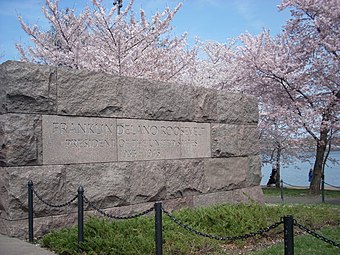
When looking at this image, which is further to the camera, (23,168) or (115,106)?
(115,106)

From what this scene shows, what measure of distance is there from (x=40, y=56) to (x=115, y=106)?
10213 millimetres

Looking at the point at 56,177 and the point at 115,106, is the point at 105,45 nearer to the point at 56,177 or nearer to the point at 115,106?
the point at 115,106

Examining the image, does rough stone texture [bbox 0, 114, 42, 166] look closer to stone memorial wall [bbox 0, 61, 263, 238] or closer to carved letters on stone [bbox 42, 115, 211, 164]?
stone memorial wall [bbox 0, 61, 263, 238]

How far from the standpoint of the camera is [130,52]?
15.5 m

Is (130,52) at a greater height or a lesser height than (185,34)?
lesser

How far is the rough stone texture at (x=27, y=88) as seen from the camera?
6.79m

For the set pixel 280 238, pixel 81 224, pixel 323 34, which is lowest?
pixel 280 238

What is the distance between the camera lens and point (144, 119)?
8.62 metres

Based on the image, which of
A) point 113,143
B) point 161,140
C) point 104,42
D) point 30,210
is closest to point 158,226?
point 30,210

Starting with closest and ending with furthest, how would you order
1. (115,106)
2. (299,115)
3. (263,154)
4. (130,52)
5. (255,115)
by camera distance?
(115,106), (255,115), (130,52), (299,115), (263,154)

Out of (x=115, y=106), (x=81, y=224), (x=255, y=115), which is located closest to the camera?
(x=81, y=224)

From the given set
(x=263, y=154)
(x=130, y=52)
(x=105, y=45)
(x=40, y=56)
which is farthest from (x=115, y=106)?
(x=263, y=154)

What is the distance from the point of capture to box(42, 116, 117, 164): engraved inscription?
23.8 ft

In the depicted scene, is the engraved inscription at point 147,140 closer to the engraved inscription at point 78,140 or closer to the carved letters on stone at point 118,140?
the carved letters on stone at point 118,140
